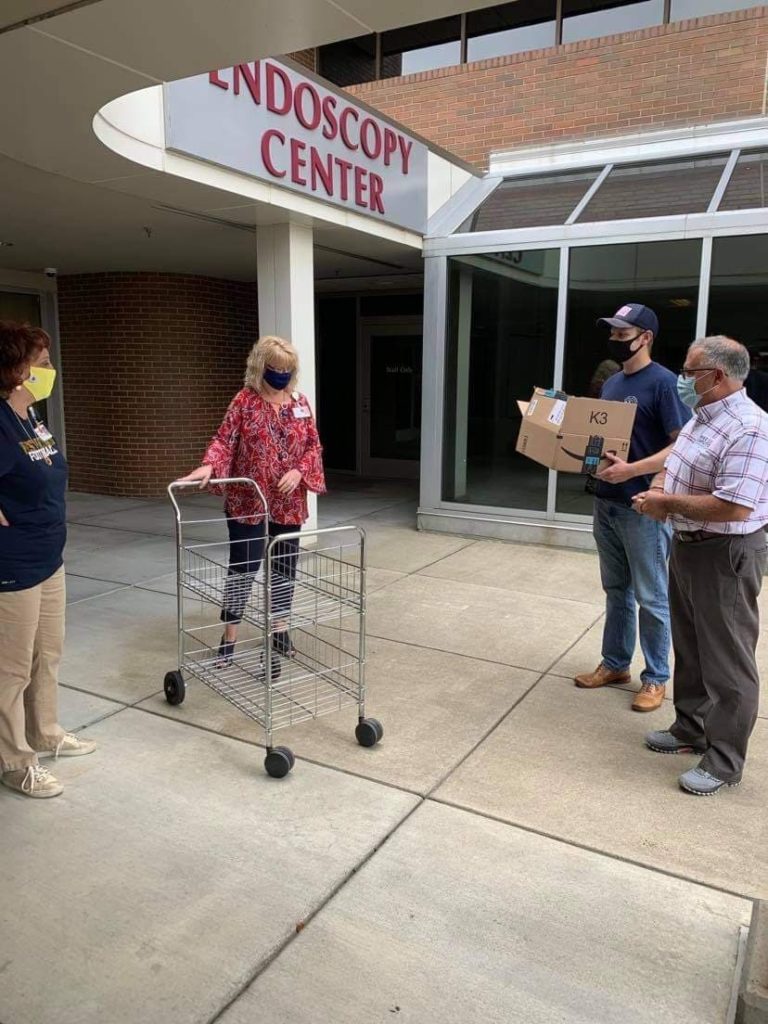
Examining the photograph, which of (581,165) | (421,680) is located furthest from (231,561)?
(581,165)

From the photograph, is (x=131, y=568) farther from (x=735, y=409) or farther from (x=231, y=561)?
(x=735, y=409)

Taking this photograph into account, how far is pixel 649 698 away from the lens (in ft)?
13.6

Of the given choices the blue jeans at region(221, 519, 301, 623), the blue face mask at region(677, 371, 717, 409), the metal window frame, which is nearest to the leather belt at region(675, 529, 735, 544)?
the blue face mask at region(677, 371, 717, 409)

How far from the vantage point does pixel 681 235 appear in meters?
7.04

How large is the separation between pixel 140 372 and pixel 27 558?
7949 mm

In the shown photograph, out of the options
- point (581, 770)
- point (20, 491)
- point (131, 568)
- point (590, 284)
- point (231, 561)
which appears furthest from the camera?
point (590, 284)

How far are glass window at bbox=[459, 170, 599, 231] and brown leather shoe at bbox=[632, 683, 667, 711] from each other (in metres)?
5.21

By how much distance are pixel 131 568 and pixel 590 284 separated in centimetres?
507

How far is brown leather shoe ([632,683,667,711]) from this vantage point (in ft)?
13.6

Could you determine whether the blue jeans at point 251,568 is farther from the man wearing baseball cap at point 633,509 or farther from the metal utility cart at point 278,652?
the man wearing baseball cap at point 633,509

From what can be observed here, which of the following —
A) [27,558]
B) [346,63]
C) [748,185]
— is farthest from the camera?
[346,63]

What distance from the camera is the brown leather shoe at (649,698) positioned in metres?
4.15

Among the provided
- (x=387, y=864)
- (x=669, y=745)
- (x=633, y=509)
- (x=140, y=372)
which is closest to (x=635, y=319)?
(x=633, y=509)

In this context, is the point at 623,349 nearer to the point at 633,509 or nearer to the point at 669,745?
the point at 633,509
